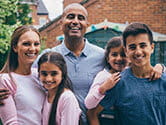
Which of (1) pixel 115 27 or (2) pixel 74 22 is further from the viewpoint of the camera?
(1) pixel 115 27

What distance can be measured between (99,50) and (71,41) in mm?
327

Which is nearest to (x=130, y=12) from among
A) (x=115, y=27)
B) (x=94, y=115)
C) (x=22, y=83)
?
(x=115, y=27)

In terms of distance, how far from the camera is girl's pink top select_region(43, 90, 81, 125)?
111 inches

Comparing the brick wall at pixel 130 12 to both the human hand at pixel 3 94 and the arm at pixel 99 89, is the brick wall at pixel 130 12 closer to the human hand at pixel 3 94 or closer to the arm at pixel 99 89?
the arm at pixel 99 89

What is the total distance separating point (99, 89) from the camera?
2.85 m

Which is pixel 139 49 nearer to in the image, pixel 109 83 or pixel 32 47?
pixel 109 83

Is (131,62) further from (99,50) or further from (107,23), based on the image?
(107,23)

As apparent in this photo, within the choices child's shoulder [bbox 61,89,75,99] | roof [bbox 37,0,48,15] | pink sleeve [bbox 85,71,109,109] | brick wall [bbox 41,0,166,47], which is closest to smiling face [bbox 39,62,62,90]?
child's shoulder [bbox 61,89,75,99]

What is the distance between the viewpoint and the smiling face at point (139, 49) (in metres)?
2.76

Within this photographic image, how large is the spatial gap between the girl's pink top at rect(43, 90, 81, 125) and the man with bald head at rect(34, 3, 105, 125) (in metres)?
0.42

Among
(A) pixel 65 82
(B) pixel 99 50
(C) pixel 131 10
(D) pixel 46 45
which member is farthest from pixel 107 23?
(A) pixel 65 82

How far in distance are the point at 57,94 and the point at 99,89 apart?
39 cm

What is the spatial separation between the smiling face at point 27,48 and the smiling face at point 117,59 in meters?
0.75

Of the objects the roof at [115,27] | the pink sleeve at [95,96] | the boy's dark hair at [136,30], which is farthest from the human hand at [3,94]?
the roof at [115,27]
